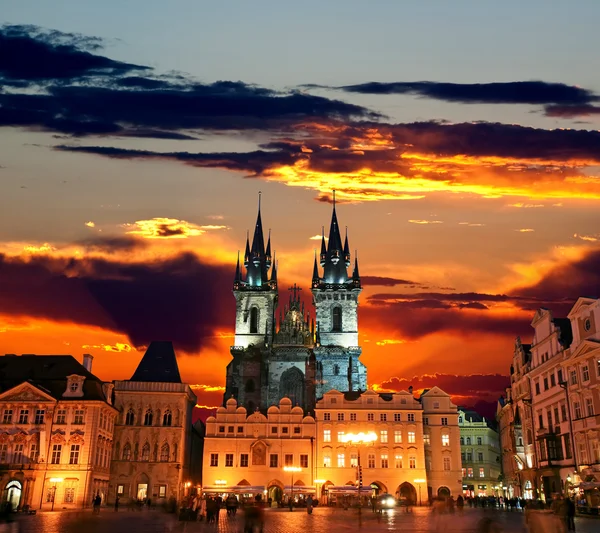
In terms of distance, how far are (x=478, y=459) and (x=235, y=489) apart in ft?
133

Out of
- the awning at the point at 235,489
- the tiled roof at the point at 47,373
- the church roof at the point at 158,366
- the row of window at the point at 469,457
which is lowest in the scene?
the awning at the point at 235,489

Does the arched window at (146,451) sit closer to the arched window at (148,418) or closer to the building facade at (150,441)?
the building facade at (150,441)

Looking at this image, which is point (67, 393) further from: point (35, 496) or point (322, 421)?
point (322, 421)

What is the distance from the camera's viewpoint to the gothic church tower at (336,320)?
355 ft

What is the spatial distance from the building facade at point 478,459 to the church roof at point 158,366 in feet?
138

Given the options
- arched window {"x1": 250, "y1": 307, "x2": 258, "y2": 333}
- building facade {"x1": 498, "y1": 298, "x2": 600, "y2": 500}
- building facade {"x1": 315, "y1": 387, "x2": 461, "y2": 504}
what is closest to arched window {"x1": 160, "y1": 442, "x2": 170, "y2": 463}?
building facade {"x1": 315, "y1": 387, "x2": 461, "y2": 504}

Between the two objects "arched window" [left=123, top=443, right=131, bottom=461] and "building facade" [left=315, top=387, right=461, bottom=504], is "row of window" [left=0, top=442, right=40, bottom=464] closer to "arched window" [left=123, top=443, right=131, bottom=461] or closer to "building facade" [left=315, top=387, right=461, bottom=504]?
"arched window" [left=123, top=443, right=131, bottom=461]

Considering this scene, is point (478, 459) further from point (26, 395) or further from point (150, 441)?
point (26, 395)

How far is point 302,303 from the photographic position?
115 m

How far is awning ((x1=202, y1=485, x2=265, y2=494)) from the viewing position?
7394cm

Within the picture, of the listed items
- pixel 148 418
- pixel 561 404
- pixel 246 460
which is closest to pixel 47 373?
pixel 148 418

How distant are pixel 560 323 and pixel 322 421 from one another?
101ft

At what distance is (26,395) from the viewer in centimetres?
6719

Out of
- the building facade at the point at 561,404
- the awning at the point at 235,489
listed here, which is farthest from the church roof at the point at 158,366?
the building facade at the point at 561,404
